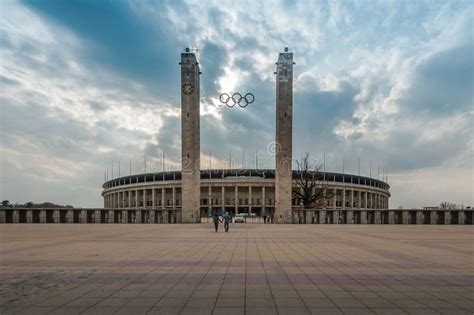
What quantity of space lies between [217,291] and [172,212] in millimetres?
39689

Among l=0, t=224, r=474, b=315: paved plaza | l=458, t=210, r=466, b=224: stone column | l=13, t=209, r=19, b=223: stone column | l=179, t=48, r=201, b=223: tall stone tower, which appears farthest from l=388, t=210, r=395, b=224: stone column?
l=13, t=209, r=19, b=223: stone column

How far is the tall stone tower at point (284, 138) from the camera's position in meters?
45.7

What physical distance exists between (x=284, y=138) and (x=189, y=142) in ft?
39.3

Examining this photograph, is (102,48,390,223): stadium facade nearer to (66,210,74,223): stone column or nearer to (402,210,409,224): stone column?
(66,210,74,223): stone column

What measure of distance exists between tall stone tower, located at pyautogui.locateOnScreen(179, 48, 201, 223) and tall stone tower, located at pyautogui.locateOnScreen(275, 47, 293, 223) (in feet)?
34.5

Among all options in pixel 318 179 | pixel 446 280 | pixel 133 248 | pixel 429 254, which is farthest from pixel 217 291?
pixel 318 179

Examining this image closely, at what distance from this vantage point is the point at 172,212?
153 ft

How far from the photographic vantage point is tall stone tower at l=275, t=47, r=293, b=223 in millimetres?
45656

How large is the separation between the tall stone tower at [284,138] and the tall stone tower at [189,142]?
34.5ft

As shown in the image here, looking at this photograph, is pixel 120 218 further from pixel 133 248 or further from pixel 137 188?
pixel 137 188

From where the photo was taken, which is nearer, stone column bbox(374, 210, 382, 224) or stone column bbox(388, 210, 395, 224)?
stone column bbox(388, 210, 395, 224)

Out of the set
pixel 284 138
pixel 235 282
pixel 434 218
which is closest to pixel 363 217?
pixel 434 218

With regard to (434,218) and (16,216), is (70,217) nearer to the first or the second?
(16,216)

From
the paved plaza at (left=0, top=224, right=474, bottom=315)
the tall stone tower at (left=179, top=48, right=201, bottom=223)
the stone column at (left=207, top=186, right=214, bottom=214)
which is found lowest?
the stone column at (left=207, top=186, right=214, bottom=214)
